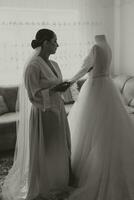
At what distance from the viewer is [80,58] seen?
5.26m

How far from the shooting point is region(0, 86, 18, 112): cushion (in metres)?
4.34

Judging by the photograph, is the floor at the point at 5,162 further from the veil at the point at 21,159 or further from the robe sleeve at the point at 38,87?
the robe sleeve at the point at 38,87

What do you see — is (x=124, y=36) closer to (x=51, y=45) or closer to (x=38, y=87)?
(x=51, y=45)

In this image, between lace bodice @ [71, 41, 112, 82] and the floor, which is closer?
lace bodice @ [71, 41, 112, 82]

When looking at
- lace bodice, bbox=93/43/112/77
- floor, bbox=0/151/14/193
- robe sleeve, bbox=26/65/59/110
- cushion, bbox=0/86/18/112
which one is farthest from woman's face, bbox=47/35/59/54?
cushion, bbox=0/86/18/112

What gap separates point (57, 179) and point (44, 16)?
10.2 ft

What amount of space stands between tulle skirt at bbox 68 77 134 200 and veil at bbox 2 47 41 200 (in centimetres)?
50

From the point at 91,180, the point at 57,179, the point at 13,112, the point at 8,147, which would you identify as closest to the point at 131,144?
the point at 91,180

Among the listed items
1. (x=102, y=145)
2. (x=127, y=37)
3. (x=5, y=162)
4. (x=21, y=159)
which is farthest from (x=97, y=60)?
(x=127, y=37)

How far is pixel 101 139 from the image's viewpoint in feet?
8.78

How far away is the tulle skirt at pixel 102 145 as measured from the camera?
246 centimetres

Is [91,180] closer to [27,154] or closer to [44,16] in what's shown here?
[27,154]

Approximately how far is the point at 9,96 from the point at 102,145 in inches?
85.3

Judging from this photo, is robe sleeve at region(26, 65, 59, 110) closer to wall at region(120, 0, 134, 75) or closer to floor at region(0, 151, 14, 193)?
floor at region(0, 151, 14, 193)
